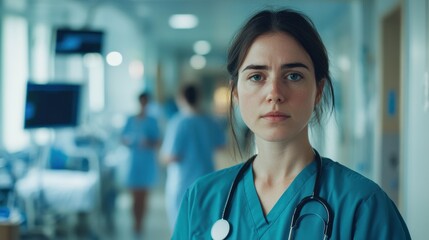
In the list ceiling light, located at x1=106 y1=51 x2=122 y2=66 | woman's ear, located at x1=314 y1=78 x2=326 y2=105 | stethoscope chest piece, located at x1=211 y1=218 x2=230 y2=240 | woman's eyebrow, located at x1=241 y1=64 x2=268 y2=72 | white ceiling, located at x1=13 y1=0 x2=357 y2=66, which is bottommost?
stethoscope chest piece, located at x1=211 y1=218 x2=230 y2=240

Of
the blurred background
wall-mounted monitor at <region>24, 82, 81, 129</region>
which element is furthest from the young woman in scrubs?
wall-mounted monitor at <region>24, 82, 81, 129</region>

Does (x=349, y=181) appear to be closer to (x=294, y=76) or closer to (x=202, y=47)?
(x=294, y=76)

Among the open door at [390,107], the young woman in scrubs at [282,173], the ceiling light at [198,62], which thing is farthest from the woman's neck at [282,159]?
the ceiling light at [198,62]

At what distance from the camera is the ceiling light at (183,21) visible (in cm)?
705

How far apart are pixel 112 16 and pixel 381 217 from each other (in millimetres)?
4963

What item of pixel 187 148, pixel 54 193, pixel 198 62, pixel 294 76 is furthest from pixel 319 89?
pixel 198 62

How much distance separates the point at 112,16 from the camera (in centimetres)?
571

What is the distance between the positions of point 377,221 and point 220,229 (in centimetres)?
29

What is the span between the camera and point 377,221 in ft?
3.43

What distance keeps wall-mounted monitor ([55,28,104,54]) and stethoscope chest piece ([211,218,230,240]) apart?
3.27 metres

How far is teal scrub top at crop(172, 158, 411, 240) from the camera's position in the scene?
1.05m

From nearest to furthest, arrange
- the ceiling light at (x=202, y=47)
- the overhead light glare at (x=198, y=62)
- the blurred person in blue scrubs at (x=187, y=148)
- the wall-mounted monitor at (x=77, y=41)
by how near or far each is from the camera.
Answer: the blurred person in blue scrubs at (x=187, y=148)
the wall-mounted monitor at (x=77, y=41)
the ceiling light at (x=202, y=47)
the overhead light glare at (x=198, y=62)

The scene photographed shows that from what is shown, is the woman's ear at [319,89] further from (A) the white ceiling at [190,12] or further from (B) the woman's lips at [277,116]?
(A) the white ceiling at [190,12]

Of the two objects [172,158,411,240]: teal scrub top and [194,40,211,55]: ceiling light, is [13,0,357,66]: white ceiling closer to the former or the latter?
[194,40,211,55]: ceiling light
